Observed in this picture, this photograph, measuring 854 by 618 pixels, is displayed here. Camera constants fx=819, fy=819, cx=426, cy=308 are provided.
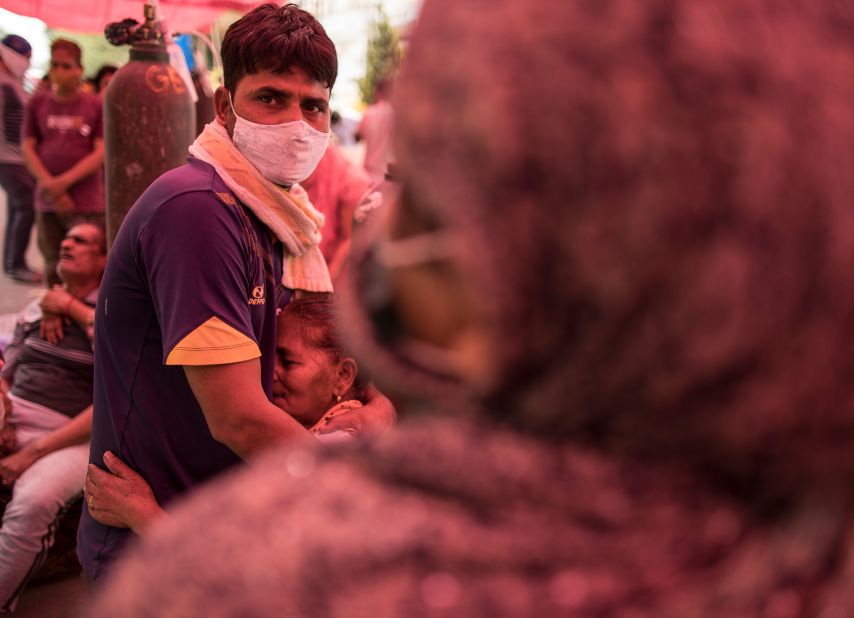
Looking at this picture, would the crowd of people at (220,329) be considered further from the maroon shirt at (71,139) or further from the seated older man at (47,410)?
the maroon shirt at (71,139)

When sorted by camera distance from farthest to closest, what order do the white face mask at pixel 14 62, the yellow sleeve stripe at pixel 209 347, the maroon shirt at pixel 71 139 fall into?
the white face mask at pixel 14 62 < the maroon shirt at pixel 71 139 < the yellow sleeve stripe at pixel 209 347

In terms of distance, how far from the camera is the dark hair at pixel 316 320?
88.0 inches

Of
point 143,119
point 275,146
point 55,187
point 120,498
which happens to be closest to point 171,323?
point 120,498

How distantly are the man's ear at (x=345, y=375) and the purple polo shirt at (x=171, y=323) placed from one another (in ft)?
1.38

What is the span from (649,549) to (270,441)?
4.06 ft

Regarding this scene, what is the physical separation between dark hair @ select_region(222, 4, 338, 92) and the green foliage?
1037mm

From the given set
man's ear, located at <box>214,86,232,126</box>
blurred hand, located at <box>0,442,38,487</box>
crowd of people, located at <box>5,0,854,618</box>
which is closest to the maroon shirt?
blurred hand, located at <box>0,442,38,487</box>

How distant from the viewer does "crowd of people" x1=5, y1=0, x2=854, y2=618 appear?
554 mm

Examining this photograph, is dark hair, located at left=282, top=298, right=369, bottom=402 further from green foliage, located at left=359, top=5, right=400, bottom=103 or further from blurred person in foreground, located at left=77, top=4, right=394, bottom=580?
green foliage, located at left=359, top=5, right=400, bottom=103

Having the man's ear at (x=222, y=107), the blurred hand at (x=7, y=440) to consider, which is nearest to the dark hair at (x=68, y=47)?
the blurred hand at (x=7, y=440)

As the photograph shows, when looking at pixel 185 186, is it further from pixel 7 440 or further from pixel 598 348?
pixel 7 440

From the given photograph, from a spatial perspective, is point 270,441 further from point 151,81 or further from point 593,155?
point 151,81

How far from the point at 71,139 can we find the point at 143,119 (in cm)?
341

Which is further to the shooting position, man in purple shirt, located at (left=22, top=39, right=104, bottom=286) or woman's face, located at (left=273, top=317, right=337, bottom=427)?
man in purple shirt, located at (left=22, top=39, right=104, bottom=286)
